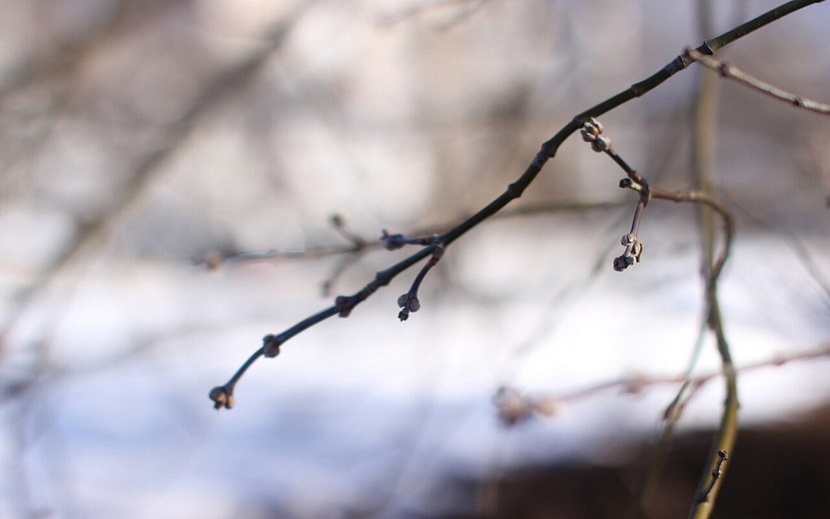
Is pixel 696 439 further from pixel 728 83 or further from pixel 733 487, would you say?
pixel 728 83

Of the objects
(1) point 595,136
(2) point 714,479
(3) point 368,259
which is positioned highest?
(3) point 368,259

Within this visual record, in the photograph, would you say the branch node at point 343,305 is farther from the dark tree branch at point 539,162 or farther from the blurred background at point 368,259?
the blurred background at point 368,259

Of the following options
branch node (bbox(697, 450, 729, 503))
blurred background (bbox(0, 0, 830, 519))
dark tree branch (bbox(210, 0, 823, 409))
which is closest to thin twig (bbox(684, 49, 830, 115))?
dark tree branch (bbox(210, 0, 823, 409))

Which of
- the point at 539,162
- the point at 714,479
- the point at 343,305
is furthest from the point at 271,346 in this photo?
the point at 714,479

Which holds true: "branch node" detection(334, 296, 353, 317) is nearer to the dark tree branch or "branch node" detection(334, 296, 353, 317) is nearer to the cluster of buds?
the dark tree branch

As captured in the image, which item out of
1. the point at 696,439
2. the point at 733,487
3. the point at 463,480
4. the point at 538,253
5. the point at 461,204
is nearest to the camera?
the point at 733,487

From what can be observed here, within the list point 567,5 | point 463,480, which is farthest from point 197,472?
point 567,5

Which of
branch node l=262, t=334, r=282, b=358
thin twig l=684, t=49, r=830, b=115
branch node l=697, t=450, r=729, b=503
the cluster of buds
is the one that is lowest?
branch node l=697, t=450, r=729, b=503

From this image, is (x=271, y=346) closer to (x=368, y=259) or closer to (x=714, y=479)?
(x=714, y=479)
